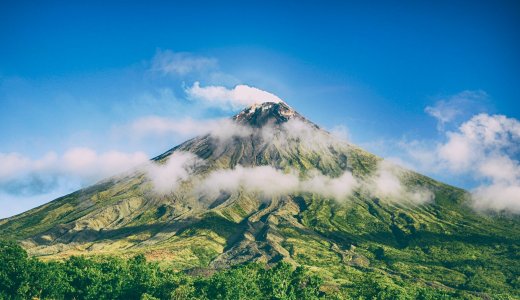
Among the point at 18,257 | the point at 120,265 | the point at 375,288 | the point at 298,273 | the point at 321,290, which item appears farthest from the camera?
the point at 321,290

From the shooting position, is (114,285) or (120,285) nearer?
(120,285)

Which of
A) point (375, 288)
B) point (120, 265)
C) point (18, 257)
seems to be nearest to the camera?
point (18, 257)

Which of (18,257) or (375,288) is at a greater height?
(18,257)

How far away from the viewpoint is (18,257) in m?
135

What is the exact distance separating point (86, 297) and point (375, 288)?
93.7 meters

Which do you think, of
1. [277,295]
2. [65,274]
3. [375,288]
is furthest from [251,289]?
[65,274]

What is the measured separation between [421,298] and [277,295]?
6100 cm

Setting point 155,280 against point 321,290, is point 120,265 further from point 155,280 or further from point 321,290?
point 321,290

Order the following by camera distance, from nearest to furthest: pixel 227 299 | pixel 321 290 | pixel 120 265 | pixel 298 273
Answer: pixel 227 299 < pixel 298 273 < pixel 120 265 < pixel 321 290

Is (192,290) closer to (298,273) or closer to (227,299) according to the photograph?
→ (227,299)

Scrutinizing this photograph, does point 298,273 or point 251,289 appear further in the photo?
point 298,273

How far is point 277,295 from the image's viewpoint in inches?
5217

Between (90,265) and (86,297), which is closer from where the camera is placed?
(86,297)

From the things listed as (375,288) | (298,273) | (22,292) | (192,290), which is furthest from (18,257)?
(375,288)
